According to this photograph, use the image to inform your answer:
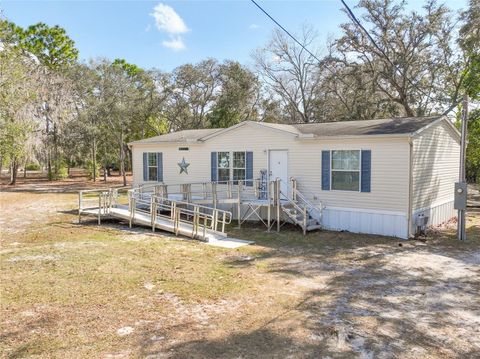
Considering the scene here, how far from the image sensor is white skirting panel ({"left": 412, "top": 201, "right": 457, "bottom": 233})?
12.8 m

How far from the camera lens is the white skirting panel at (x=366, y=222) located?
11.9 meters

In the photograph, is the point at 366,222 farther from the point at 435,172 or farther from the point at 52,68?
the point at 52,68

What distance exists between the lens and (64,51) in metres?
36.8

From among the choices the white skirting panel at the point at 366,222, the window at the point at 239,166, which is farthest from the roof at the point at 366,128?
the white skirting panel at the point at 366,222

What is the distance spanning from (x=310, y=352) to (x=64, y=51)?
129 feet

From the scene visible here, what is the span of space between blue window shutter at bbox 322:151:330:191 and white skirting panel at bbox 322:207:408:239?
0.80 meters

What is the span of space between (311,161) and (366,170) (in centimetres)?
202

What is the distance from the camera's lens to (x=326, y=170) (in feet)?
43.3

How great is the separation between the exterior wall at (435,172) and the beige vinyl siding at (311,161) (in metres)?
0.55

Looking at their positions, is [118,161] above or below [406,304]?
above

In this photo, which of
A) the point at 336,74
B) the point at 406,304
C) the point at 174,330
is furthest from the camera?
the point at 336,74

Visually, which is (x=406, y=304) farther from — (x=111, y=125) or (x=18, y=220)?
(x=111, y=125)

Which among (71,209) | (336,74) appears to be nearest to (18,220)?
(71,209)

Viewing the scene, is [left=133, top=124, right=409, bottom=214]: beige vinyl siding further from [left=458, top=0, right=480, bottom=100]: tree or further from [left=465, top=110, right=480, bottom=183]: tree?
[left=458, top=0, right=480, bottom=100]: tree
